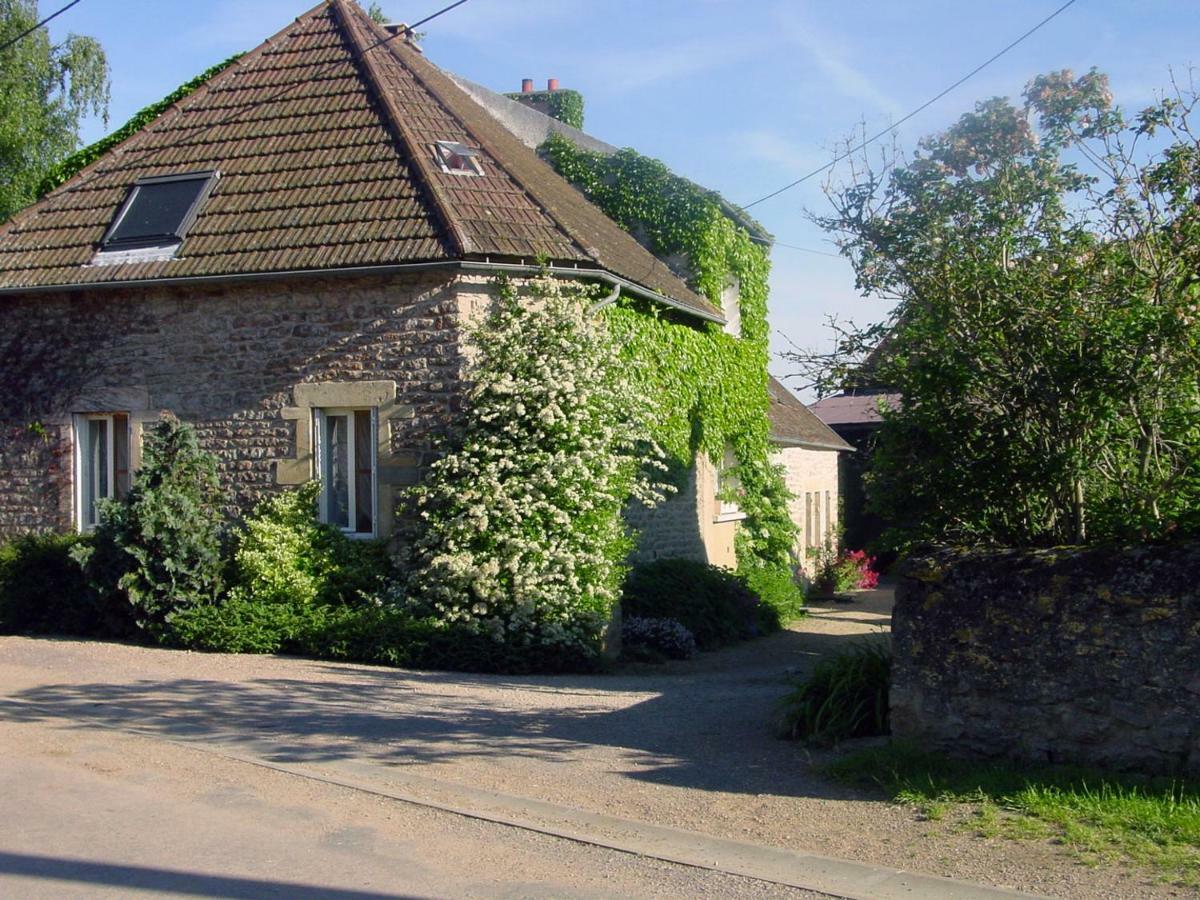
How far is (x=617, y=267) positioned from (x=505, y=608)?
4529 mm

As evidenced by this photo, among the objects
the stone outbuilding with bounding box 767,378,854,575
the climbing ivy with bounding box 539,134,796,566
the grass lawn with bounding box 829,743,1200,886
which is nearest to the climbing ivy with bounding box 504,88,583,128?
the climbing ivy with bounding box 539,134,796,566

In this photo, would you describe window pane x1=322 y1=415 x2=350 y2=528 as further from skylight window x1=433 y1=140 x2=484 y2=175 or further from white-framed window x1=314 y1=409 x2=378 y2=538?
skylight window x1=433 y1=140 x2=484 y2=175

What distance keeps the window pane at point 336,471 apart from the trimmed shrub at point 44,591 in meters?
2.81

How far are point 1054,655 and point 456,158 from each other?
10151 mm

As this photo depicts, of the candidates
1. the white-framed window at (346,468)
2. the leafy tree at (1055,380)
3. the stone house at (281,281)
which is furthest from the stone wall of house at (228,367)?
the leafy tree at (1055,380)

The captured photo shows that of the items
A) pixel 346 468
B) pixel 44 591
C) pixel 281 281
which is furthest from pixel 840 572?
pixel 44 591

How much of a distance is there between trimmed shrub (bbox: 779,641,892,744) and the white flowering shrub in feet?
13.2

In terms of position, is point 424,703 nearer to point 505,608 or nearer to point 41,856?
point 505,608

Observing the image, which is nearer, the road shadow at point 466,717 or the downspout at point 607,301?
the road shadow at point 466,717

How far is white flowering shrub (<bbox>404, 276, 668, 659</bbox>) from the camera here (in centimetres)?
1246

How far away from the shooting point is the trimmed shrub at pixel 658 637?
14.0m

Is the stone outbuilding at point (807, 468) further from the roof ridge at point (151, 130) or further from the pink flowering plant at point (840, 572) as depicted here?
the roof ridge at point (151, 130)

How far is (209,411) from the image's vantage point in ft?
47.3

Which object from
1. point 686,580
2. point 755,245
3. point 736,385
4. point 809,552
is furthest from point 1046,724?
point 809,552
